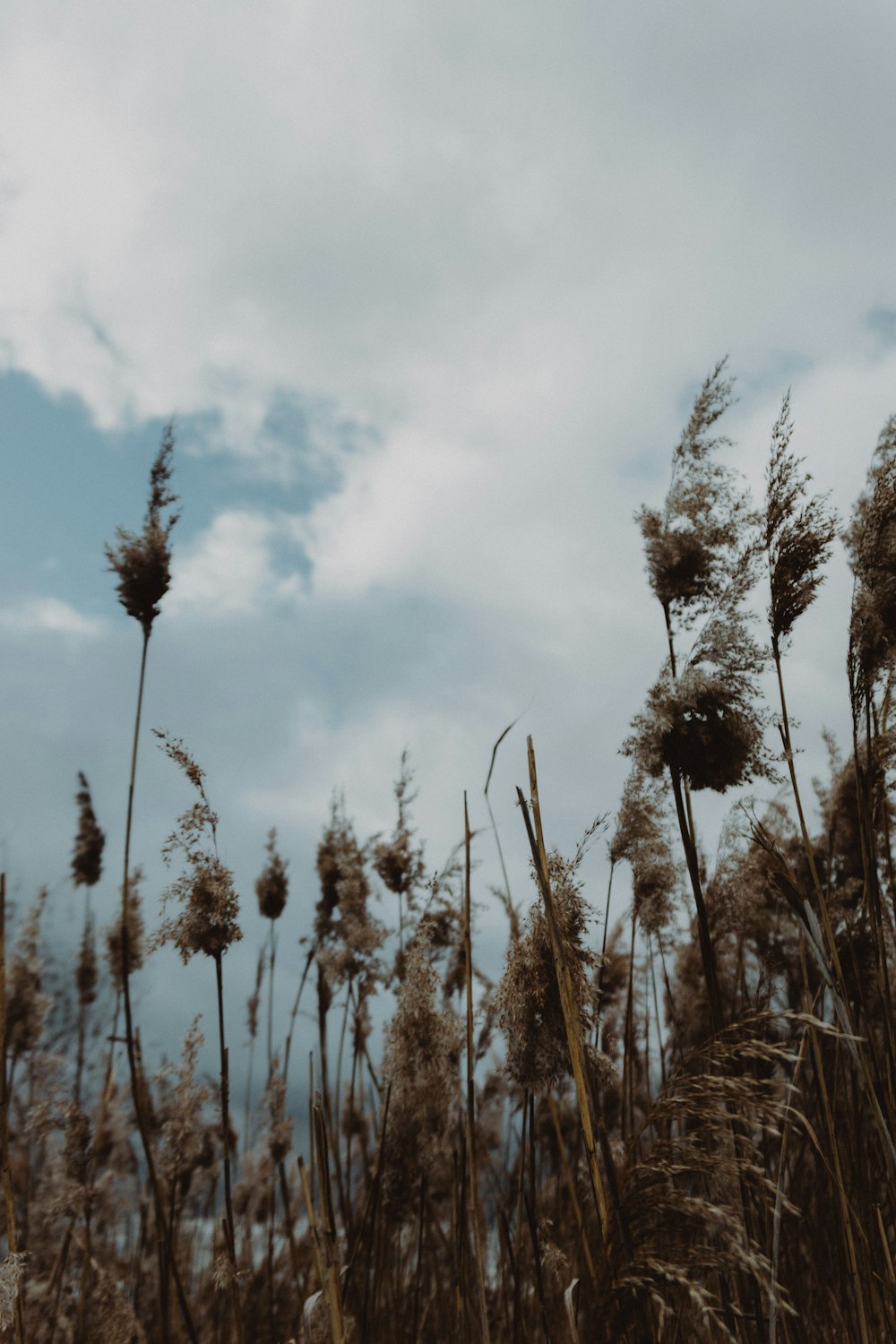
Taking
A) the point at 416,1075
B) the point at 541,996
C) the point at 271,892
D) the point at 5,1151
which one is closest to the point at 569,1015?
the point at 541,996

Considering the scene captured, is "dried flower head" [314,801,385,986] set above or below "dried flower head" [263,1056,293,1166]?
above

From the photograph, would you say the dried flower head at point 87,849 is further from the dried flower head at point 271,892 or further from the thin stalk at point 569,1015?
the thin stalk at point 569,1015

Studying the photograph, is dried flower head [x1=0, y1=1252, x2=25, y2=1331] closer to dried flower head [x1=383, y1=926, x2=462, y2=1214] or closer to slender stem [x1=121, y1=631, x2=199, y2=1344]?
slender stem [x1=121, y1=631, x2=199, y2=1344]

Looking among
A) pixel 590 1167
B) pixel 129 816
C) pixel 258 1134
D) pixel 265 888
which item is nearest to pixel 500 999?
pixel 590 1167

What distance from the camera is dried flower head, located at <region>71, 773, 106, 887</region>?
4.34 metres

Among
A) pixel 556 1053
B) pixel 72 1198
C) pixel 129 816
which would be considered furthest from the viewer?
pixel 72 1198

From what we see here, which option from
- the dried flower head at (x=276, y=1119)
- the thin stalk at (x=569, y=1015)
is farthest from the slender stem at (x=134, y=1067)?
the dried flower head at (x=276, y=1119)

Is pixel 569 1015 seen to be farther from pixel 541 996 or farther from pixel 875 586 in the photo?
pixel 875 586

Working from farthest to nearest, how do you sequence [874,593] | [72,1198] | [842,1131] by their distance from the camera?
[842,1131], [72,1198], [874,593]

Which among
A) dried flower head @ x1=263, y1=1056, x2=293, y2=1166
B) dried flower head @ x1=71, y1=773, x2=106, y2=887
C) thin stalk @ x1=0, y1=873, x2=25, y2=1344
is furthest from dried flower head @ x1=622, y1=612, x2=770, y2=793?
dried flower head @ x1=71, y1=773, x2=106, y2=887

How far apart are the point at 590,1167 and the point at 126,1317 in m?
1.47

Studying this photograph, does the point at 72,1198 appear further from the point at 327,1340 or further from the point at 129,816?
the point at 129,816

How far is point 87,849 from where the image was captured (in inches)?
172

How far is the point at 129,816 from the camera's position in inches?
84.5
